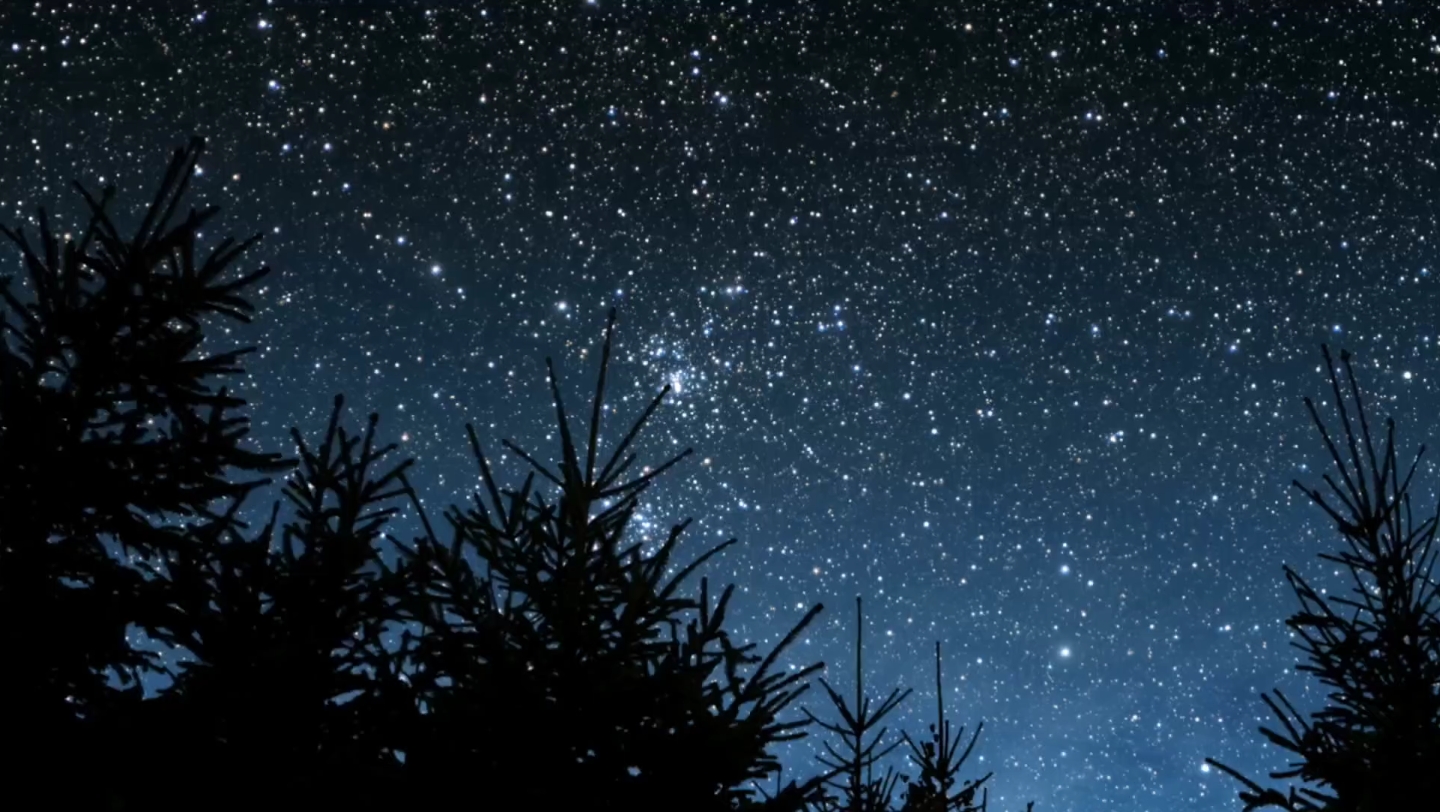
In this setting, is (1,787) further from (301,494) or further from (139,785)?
(301,494)

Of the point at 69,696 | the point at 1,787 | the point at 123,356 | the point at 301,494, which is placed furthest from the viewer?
the point at 301,494

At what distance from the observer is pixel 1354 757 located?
4.05m

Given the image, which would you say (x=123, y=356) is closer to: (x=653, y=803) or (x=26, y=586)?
(x=26, y=586)

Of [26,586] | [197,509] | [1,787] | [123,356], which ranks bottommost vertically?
[1,787]

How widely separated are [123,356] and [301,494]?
4.21 feet

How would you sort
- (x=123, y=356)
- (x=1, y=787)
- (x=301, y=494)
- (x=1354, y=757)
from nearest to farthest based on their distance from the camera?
(x=1, y=787) → (x=123, y=356) → (x=1354, y=757) → (x=301, y=494)

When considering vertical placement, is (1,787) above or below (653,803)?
below

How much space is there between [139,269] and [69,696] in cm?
172

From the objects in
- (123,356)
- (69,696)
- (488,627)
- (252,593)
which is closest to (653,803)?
(488,627)

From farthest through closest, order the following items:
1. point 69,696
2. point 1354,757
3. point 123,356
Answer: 1. point 1354,757
2. point 123,356
3. point 69,696

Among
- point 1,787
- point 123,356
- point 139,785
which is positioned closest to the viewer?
point 1,787

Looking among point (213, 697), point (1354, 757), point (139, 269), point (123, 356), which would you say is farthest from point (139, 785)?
point (1354, 757)

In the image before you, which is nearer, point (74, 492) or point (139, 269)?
point (74, 492)

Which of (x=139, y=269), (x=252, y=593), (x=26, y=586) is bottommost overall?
(x=26, y=586)
